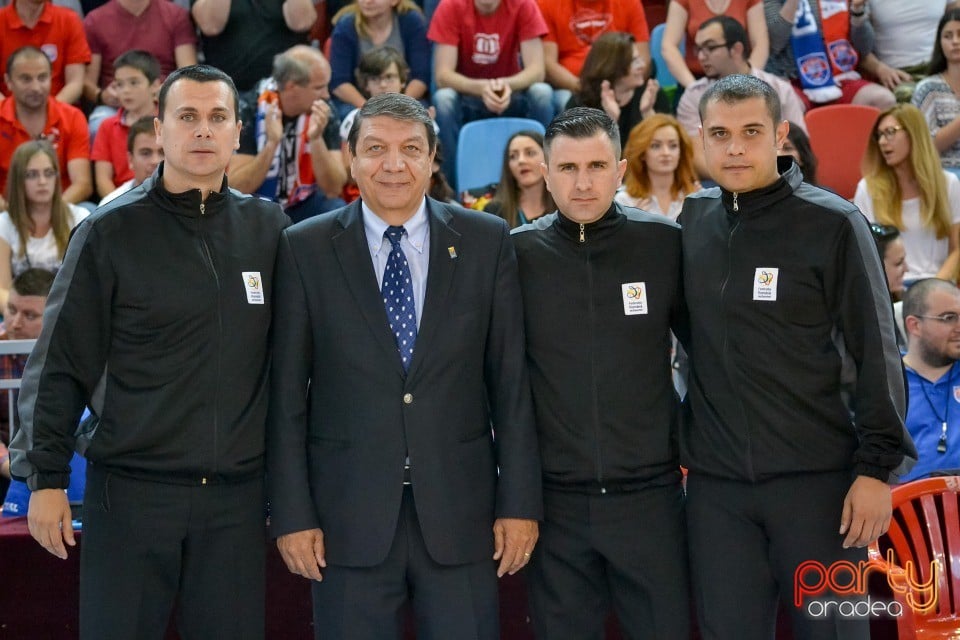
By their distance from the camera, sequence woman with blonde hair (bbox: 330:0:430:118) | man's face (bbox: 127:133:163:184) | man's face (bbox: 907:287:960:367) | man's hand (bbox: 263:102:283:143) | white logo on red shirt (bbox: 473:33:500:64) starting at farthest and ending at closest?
white logo on red shirt (bbox: 473:33:500:64) → woman with blonde hair (bbox: 330:0:430:118) → man's hand (bbox: 263:102:283:143) → man's face (bbox: 127:133:163:184) → man's face (bbox: 907:287:960:367)

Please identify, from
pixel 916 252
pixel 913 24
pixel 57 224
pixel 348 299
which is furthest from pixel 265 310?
pixel 913 24

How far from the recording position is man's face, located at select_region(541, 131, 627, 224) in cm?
343

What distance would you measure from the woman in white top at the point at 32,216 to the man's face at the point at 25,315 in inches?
48.0

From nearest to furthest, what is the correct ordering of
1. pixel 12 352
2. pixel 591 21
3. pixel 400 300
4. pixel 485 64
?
pixel 400 300, pixel 12 352, pixel 485 64, pixel 591 21

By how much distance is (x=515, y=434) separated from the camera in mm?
3248

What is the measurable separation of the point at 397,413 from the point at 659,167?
355 centimetres

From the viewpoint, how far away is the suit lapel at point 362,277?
3211 mm

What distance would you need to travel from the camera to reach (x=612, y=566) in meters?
3.31

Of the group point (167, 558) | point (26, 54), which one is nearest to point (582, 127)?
point (167, 558)

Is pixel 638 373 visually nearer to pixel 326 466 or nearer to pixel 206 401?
pixel 326 466

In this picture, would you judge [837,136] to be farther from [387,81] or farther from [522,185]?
[387,81]

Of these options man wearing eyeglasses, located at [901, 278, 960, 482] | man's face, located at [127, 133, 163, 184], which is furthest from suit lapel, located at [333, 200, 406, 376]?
man's face, located at [127, 133, 163, 184]

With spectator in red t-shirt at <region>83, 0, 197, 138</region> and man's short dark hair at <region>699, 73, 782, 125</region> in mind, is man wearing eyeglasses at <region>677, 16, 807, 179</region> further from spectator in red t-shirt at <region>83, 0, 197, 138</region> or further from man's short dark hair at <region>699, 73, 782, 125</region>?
man's short dark hair at <region>699, 73, 782, 125</region>

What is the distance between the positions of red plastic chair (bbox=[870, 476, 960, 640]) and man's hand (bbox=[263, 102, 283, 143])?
399 centimetres
